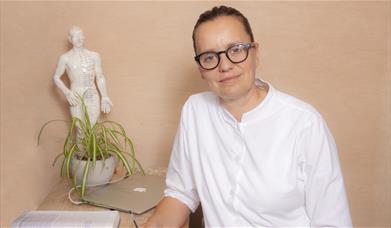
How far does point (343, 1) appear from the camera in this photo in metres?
1.87

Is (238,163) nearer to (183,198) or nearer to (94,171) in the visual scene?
(183,198)

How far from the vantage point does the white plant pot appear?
5.12 ft

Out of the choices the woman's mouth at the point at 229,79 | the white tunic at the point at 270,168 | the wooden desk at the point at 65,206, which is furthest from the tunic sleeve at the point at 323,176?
the wooden desk at the point at 65,206

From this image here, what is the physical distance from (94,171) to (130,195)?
181mm

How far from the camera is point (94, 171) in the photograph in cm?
157

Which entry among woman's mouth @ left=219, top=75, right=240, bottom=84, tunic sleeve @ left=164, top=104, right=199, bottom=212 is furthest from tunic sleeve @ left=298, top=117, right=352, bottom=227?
tunic sleeve @ left=164, top=104, right=199, bottom=212

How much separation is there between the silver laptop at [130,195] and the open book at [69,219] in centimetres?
12

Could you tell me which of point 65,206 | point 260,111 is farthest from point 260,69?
point 65,206

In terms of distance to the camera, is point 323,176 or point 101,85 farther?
point 101,85

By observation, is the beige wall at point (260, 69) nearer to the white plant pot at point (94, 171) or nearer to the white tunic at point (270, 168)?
the white plant pot at point (94, 171)

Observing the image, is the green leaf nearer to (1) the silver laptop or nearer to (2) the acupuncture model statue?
(1) the silver laptop

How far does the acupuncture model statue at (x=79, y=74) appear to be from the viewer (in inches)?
65.3

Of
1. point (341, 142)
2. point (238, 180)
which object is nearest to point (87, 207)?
point (238, 180)

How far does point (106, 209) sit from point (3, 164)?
0.42 meters
